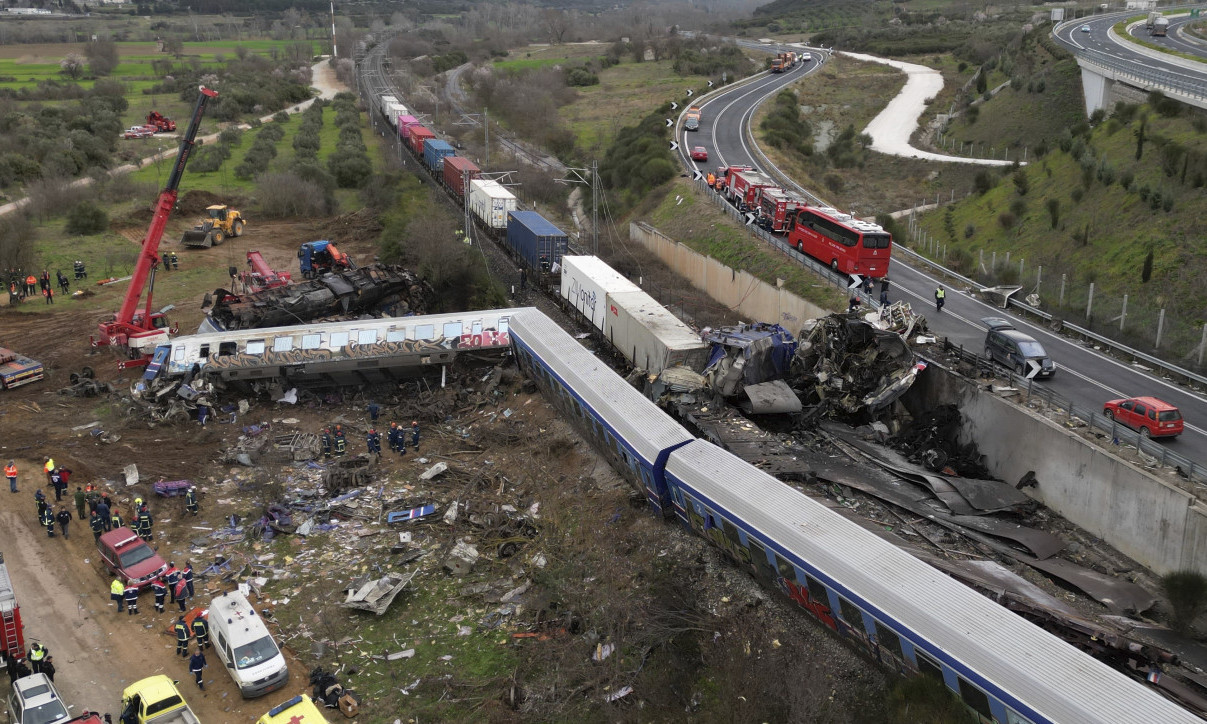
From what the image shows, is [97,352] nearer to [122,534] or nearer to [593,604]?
[122,534]

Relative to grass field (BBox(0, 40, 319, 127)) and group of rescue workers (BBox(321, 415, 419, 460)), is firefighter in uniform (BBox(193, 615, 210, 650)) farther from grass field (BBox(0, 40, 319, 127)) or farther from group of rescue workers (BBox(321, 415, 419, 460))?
grass field (BBox(0, 40, 319, 127))

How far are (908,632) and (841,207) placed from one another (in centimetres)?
4354

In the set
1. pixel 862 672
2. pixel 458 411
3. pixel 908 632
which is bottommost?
pixel 458 411

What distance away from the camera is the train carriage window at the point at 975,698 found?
14102 millimetres

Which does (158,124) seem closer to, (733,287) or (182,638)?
(733,287)

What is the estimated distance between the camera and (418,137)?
70562 mm

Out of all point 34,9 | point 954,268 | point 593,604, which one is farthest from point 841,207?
point 34,9

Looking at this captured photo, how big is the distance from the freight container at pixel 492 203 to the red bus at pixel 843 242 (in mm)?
16480

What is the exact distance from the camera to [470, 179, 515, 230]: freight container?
4912 cm

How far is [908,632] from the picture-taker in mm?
15336

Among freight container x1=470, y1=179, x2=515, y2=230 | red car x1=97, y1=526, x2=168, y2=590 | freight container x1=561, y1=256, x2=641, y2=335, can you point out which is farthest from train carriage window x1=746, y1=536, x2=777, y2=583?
freight container x1=470, y1=179, x2=515, y2=230

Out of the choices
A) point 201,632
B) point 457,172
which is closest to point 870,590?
point 201,632

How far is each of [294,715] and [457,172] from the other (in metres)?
44.7

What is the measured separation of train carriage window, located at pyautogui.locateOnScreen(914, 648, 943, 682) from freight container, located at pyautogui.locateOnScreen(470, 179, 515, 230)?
3724cm
